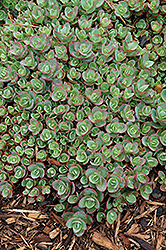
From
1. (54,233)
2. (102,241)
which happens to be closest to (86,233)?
(102,241)

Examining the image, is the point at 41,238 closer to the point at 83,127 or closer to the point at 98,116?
the point at 83,127

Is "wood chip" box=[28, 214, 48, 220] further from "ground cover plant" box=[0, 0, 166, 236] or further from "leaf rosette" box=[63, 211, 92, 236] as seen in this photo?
"leaf rosette" box=[63, 211, 92, 236]

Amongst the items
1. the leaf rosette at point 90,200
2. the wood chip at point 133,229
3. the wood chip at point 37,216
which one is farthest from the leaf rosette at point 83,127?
the wood chip at point 133,229

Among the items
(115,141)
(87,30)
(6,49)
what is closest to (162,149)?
(115,141)

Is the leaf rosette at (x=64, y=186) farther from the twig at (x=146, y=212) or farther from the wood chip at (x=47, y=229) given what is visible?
the twig at (x=146, y=212)

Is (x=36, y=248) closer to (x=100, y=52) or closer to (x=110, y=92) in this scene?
(x=110, y=92)

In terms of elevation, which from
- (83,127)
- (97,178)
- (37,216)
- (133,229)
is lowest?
(37,216)
